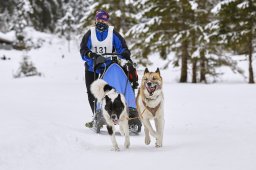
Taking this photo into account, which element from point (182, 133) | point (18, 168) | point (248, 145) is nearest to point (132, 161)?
point (18, 168)

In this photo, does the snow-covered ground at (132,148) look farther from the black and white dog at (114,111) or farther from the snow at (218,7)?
the snow at (218,7)

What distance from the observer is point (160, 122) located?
659 centimetres

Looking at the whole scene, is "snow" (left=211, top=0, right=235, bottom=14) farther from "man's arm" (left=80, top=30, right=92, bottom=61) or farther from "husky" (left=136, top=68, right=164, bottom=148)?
"husky" (left=136, top=68, right=164, bottom=148)

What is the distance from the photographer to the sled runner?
7.53 meters

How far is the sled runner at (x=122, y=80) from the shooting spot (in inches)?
297

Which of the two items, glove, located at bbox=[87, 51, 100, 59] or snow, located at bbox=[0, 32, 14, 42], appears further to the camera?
snow, located at bbox=[0, 32, 14, 42]

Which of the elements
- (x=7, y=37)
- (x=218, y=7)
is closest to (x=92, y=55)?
(x=218, y=7)

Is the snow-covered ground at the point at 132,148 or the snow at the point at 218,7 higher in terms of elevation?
the snow at the point at 218,7

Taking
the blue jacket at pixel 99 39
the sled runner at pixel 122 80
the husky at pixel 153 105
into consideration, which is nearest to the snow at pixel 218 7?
the blue jacket at pixel 99 39

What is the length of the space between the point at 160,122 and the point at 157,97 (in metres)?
0.38

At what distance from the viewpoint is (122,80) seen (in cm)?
757

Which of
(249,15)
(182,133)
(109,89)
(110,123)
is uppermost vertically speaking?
(249,15)

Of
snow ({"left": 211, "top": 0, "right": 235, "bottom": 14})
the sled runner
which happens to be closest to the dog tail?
the sled runner

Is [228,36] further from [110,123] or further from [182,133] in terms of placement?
[110,123]
